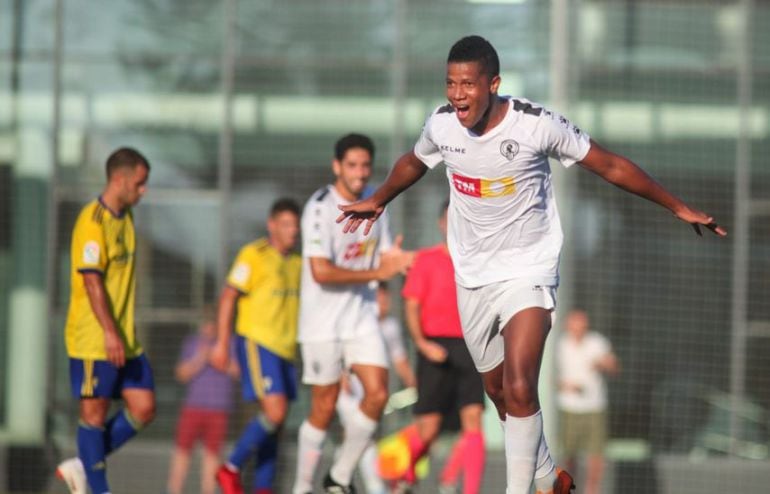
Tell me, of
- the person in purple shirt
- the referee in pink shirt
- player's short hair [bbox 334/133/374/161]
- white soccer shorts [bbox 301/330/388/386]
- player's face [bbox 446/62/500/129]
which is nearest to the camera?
player's face [bbox 446/62/500/129]

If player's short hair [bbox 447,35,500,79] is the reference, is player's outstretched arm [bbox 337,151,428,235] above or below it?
below

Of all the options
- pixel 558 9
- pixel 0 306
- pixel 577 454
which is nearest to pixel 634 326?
pixel 577 454

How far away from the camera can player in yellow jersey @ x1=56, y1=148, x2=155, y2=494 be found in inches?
335

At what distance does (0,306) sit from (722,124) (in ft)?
22.7

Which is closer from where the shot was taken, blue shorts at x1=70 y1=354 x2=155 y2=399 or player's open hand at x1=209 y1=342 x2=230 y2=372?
blue shorts at x1=70 y1=354 x2=155 y2=399

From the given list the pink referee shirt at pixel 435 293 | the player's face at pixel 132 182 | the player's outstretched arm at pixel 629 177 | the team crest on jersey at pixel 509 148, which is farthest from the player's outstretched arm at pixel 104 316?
the player's outstretched arm at pixel 629 177

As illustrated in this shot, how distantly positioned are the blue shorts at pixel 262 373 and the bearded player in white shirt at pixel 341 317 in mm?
469

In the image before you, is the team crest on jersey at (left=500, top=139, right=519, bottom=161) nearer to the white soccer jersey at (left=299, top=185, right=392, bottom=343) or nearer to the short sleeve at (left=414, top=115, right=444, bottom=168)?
the short sleeve at (left=414, top=115, right=444, bottom=168)

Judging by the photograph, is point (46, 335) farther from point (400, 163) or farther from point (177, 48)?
Result: point (400, 163)

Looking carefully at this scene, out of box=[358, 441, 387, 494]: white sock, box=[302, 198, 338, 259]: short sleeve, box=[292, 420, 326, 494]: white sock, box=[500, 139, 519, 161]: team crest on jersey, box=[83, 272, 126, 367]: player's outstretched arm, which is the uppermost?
box=[500, 139, 519, 161]: team crest on jersey

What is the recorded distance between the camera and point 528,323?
6.86 meters

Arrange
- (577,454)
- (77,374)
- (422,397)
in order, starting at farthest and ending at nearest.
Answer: (577,454), (422,397), (77,374)

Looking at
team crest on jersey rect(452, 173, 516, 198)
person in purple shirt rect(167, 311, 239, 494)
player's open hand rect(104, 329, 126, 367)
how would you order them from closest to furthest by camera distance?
team crest on jersey rect(452, 173, 516, 198) → player's open hand rect(104, 329, 126, 367) → person in purple shirt rect(167, 311, 239, 494)

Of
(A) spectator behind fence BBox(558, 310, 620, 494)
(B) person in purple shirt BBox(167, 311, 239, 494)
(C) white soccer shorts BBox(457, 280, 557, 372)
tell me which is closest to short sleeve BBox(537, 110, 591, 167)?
(C) white soccer shorts BBox(457, 280, 557, 372)
